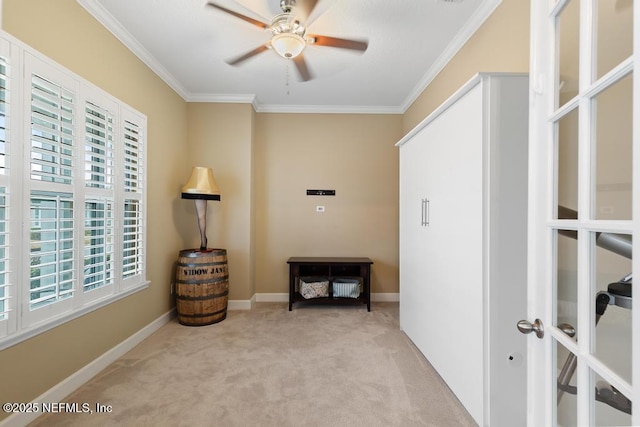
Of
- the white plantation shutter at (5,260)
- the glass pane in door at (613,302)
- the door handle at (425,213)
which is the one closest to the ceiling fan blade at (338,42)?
the door handle at (425,213)

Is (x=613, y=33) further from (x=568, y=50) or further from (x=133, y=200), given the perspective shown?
(x=133, y=200)

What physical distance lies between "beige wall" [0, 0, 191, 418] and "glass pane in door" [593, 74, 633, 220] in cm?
256

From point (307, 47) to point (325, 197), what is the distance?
6.36 feet

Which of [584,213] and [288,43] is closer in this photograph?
[584,213]

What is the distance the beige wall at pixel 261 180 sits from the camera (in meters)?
2.60

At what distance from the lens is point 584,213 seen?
724 millimetres

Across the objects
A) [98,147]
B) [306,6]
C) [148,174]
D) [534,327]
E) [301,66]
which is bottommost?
[534,327]

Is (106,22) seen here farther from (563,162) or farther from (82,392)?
(563,162)

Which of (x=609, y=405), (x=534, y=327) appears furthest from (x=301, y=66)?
(x=609, y=405)

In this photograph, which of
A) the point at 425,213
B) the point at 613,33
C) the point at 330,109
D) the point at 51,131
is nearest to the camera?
the point at 613,33

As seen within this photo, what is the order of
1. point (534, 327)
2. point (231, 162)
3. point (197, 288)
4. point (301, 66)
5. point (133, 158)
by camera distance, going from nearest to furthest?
1. point (534, 327)
2. point (301, 66)
3. point (133, 158)
4. point (197, 288)
5. point (231, 162)

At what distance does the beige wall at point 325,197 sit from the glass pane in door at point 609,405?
11.0 ft

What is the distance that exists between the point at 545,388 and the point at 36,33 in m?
2.94

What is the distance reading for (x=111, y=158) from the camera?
2283 mm
